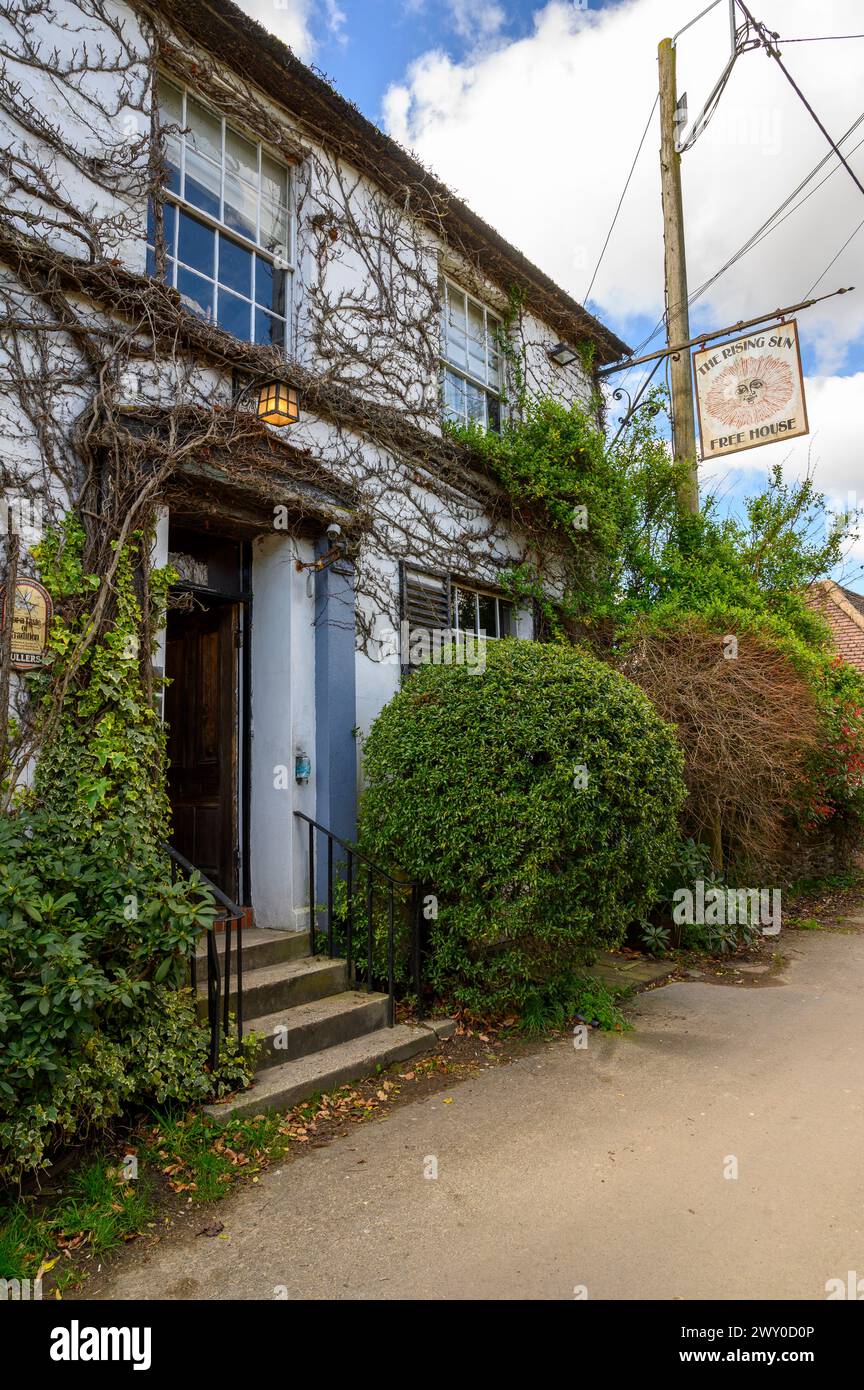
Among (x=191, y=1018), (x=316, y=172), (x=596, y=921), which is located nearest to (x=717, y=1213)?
(x=596, y=921)

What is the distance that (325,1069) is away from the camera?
4297mm

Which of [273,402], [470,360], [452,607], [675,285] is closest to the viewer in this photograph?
[273,402]

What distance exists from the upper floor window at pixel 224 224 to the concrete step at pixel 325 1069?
15.7 ft

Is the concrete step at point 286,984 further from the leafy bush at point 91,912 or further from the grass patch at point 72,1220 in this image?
the grass patch at point 72,1220

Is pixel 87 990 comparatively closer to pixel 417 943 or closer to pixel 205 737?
pixel 417 943

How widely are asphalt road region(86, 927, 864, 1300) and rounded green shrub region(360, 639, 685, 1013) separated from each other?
699 millimetres

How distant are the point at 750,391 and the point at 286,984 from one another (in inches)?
273

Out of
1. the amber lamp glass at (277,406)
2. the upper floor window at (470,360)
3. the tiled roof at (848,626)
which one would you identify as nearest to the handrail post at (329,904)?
the amber lamp glass at (277,406)

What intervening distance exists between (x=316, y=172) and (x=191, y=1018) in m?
6.29

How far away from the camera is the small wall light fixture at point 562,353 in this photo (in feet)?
30.8

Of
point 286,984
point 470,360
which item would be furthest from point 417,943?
point 470,360

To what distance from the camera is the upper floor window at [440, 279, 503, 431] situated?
7988 millimetres

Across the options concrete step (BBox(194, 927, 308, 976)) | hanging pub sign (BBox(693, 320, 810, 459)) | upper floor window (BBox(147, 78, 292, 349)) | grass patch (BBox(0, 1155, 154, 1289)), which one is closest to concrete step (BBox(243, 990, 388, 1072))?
concrete step (BBox(194, 927, 308, 976))

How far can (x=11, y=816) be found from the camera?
4.00 metres
